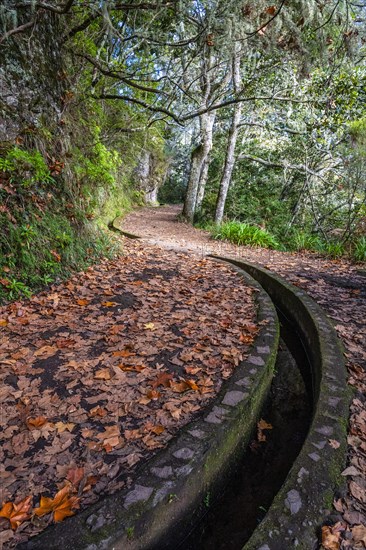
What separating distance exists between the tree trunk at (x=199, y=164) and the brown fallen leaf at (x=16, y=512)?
11.2m

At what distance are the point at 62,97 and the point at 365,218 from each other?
7.34 metres

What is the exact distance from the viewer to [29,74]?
176 inches

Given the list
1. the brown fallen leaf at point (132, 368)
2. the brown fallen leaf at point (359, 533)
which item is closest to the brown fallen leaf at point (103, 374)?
the brown fallen leaf at point (132, 368)

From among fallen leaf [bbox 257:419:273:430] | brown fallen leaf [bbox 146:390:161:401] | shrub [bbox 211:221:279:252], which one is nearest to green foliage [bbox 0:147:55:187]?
brown fallen leaf [bbox 146:390:161:401]

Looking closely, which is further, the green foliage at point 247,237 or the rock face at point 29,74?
the green foliage at point 247,237

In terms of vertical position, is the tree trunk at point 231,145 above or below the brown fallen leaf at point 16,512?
above

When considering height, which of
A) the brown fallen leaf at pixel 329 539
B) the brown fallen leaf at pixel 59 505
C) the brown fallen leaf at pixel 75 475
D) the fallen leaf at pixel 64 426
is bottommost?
the fallen leaf at pixel 64 426

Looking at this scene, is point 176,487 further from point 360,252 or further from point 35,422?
point 360,252

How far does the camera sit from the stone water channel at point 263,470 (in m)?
1.83

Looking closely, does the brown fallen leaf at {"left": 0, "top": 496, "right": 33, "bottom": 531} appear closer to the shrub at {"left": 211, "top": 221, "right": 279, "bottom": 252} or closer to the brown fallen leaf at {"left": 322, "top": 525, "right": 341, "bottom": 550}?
the brown fallen leaf at {"left": 322, "top": 525, "right": 341, "bottom": 550}

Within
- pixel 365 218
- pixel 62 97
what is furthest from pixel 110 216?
pixel 365 218

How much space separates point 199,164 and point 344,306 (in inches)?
353

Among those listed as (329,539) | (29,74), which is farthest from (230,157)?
(329,539)

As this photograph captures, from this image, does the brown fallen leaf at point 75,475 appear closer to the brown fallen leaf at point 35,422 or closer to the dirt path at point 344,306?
the brown fallen leaf at point 35,422
